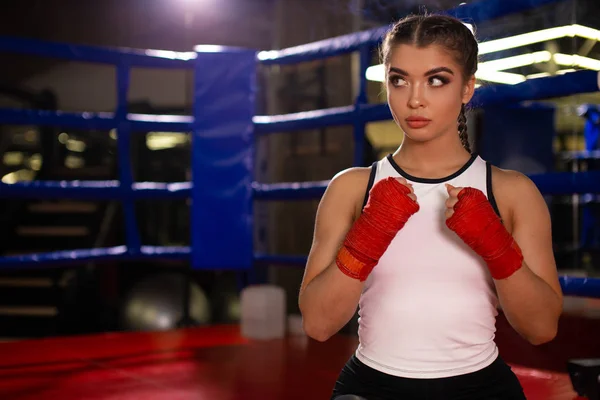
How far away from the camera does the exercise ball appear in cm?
345

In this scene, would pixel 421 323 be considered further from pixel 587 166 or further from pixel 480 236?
pixel 587 166

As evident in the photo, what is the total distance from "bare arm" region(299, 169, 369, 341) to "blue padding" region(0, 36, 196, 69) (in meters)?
2.02

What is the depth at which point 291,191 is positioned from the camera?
9.32 ft

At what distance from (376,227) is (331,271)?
117mm

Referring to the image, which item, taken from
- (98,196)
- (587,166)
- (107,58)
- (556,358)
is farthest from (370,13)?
(587,166)

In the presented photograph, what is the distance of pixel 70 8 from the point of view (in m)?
6.04

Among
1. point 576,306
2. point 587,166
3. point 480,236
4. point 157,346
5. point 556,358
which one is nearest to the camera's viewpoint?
point 480,236

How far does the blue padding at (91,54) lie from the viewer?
9.06 feet

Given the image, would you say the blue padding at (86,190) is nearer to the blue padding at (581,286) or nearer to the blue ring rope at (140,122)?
the blue ring rope at (140,122)

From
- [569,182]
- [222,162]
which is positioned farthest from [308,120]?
[569,182]

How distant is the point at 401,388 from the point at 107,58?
7.52ft

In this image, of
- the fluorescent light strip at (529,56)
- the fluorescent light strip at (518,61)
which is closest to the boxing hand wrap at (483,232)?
the fluorescent light strip at (529,56)

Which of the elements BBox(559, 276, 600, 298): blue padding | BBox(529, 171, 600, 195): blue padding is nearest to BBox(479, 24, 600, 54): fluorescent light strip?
BBox(529, 171, 600, 195): blue padding

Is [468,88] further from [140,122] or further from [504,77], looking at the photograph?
[140,122]
